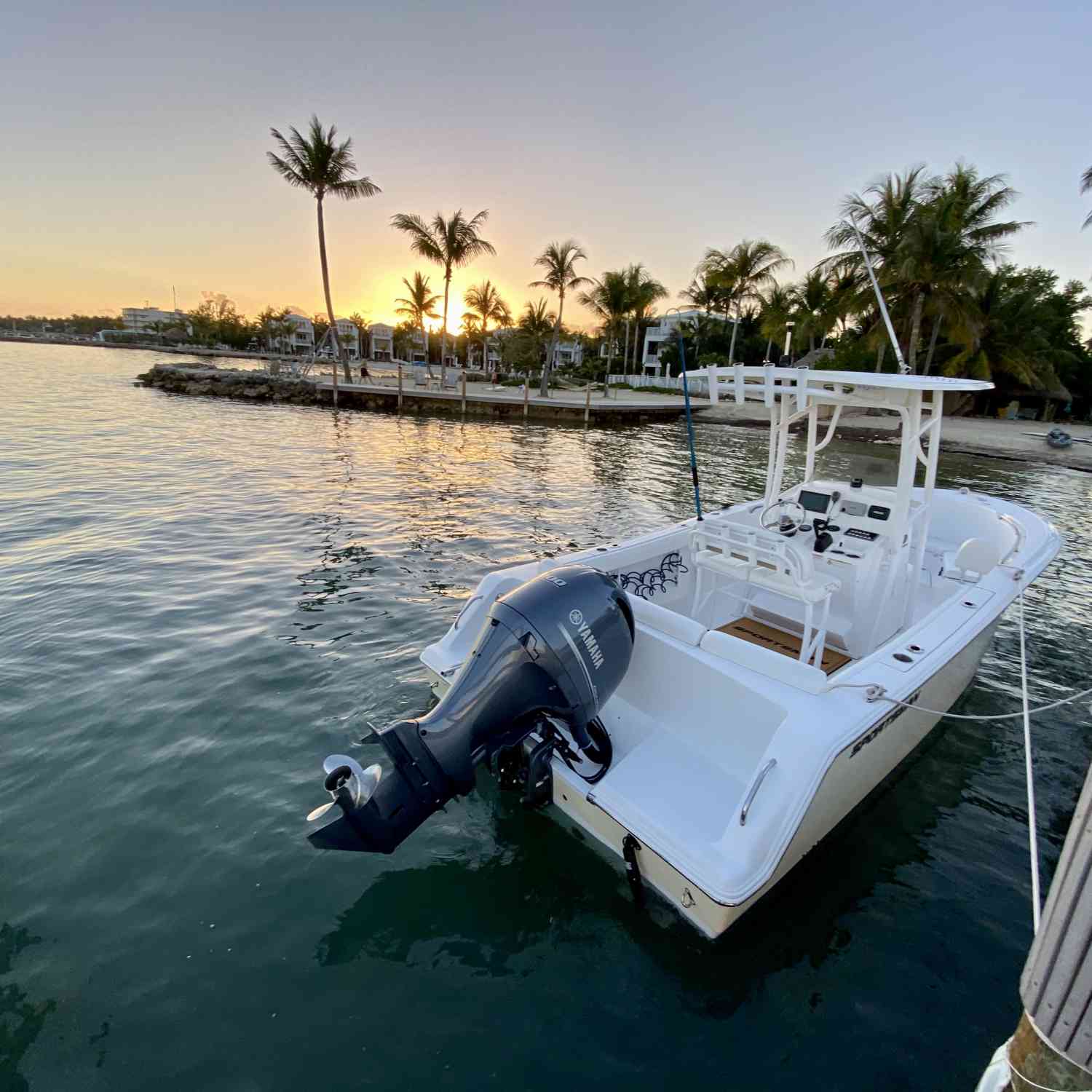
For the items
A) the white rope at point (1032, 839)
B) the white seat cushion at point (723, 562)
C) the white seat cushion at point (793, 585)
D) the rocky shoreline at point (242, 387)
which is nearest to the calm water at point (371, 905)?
the white rope at point (1032, 839)

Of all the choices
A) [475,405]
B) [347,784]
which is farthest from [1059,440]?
[347,784]

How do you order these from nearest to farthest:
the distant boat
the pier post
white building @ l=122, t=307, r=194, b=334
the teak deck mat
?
1. the pier post
2. the teak deck mat
3. the distant boat
4. white building @ l=122, t=307, r=194, b=334

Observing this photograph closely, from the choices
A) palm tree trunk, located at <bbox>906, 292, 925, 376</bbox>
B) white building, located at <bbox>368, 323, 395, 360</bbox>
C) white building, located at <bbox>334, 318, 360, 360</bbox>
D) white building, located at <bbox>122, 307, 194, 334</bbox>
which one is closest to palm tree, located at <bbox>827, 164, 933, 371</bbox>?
palm tree trunk, located at <bbox>906, 292, 925, 376</bbox>

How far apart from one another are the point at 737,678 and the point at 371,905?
2345 millimetres

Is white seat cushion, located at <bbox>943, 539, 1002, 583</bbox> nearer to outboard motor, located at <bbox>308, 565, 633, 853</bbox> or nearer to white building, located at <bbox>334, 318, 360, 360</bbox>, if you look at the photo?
outboard motor, located at <bbox>308, 565, 633, 853</bbox>

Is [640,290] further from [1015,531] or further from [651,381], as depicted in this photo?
[1015,531]

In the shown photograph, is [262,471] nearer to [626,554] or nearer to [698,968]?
[626,554]

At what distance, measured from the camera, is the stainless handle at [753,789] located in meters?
2.73

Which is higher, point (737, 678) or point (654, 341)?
point (654, 341)

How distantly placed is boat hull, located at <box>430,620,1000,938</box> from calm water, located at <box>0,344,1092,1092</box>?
0.23m

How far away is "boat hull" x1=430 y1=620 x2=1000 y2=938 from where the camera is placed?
8.86 ft

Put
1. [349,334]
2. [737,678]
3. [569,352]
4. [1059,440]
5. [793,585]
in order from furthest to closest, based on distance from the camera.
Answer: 1. [569,352]
2. [349,334]
3. [1059,440]
4. [793,585]
5. [737,678]

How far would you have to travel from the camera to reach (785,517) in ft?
16.9

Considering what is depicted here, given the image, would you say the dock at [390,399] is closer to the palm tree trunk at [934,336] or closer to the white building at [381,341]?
the palm tree trunk at [934,336]
